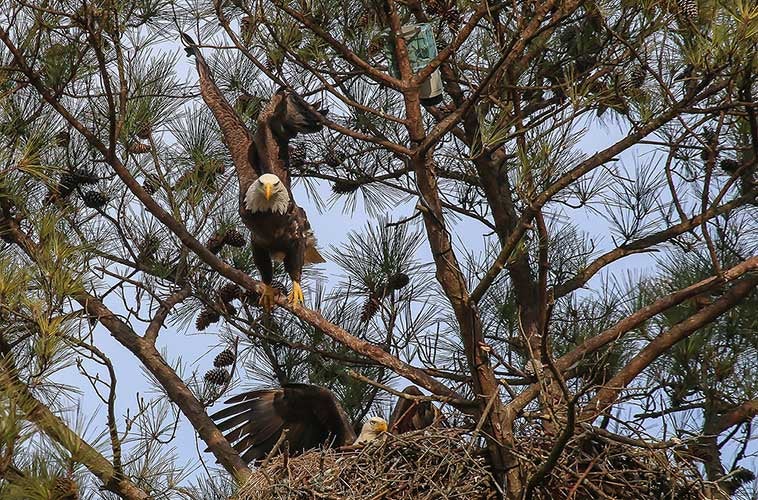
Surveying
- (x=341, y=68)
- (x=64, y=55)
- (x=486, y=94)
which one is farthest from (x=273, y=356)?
(x=486, y=94)

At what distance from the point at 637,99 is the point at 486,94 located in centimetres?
49

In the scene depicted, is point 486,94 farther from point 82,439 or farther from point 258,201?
point 82,439

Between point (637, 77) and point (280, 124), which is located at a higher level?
point (637, 77)

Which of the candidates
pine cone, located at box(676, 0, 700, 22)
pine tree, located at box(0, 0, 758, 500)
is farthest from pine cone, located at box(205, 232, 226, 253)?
pine cone, located at box(676, 0, 700, 22)

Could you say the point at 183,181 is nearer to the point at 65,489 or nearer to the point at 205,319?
the point at 205,319

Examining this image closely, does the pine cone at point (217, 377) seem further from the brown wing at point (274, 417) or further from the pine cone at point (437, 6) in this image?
the pine cone at point (437, 6)

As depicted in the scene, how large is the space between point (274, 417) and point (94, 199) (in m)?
0.95

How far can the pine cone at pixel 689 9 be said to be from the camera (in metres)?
3.07

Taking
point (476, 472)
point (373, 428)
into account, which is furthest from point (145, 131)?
point (476, 472)

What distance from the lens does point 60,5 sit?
351 cm

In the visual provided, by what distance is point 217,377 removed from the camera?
4.25 m

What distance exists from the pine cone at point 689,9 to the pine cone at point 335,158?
62.4 inches

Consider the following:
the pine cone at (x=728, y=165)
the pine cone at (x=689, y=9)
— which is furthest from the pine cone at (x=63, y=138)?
the pine cone at (x=728, y=165)

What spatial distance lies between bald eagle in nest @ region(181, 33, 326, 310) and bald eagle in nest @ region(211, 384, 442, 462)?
33 cm
